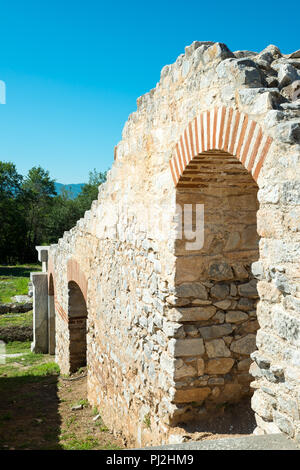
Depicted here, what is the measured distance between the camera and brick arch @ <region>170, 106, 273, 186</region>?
2188 millimetres

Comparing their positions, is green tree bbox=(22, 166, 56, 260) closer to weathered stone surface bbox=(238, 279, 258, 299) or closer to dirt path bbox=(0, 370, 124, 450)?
dirt path bbox=(0, 370, 124, 450)

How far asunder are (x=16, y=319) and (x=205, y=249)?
9235 mm

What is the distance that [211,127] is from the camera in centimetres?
266

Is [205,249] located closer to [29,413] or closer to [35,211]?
[29,413]

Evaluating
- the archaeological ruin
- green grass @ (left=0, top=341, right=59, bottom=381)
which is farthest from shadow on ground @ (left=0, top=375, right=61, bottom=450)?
the archaeological ruin

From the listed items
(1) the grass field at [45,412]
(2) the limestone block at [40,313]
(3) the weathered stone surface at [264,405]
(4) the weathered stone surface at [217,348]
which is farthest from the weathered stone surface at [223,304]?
(2) the limestone block at [40,313]

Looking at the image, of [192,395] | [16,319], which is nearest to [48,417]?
[192,395]

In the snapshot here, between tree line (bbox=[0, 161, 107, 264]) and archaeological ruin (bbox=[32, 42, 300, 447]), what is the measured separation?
24819 millimetres

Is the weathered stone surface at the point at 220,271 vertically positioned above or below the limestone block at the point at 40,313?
above

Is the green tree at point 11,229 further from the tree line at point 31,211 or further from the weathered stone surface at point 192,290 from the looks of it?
the weathered stone surface at point 192,290

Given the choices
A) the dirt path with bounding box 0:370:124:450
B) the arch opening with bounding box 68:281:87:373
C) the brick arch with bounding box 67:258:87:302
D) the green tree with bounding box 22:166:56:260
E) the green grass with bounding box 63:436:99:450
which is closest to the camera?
the green grass with bounding box 63:436:99:450

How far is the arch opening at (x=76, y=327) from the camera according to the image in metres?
7.98

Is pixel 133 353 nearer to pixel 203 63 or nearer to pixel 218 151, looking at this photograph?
pixel 218 151
